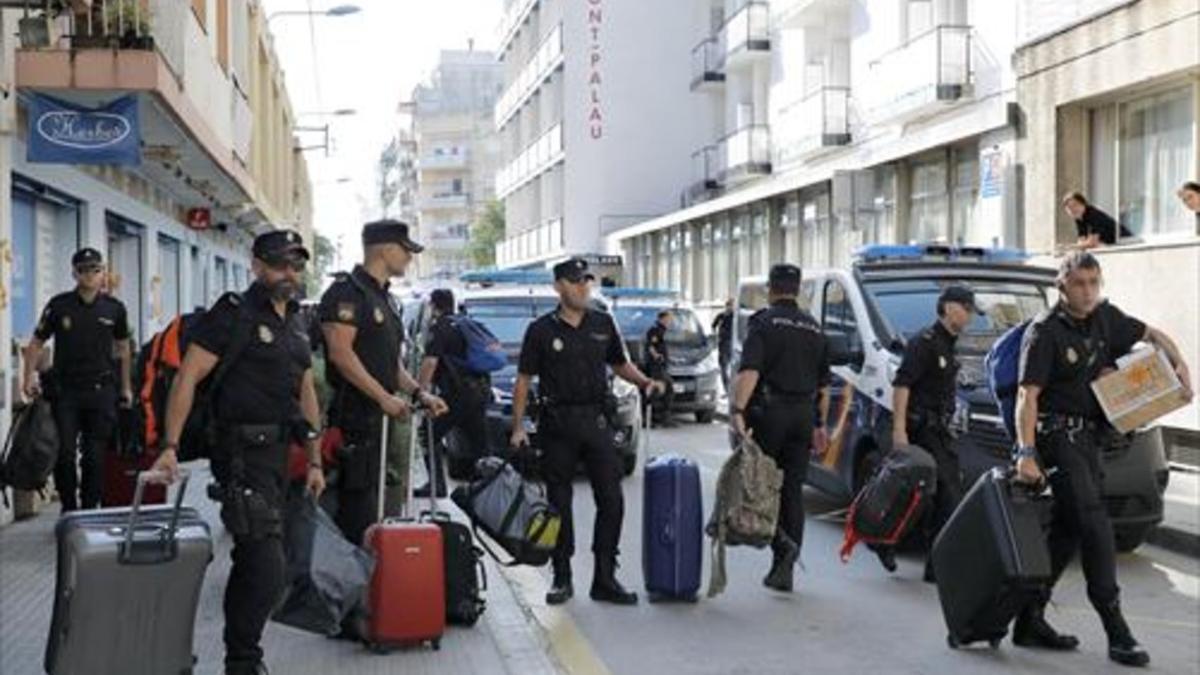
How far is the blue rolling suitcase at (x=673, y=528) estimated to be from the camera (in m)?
8.37

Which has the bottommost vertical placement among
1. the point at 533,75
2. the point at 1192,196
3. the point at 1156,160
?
the point at 1192,196

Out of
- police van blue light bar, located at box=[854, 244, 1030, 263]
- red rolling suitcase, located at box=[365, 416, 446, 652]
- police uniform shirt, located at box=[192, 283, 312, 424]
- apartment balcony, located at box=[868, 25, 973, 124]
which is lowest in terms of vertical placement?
red rolling suitcase, located at box=[365, 416, 446, 652]

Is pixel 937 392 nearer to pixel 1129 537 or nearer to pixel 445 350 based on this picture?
pixel 1129 537

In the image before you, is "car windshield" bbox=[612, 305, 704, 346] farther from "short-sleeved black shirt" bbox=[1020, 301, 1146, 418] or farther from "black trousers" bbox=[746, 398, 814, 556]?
"short-sleeved black shirt" bbox=[1020, 301, 1146, 418]

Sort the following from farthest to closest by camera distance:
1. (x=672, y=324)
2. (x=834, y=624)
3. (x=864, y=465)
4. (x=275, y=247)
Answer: (x=672, y=324)
(x=864, y=465)
(x=834, y=624)
(x=275, y=247)

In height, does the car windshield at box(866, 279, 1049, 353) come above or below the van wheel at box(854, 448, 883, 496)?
above

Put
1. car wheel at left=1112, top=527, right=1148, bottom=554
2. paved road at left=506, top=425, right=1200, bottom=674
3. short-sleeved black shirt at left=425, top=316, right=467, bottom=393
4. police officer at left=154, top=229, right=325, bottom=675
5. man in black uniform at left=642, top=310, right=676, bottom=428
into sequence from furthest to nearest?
man in black uniform at left=642, top=310, right=676, bottom=428, short-sleeved black shirt at left=425, top=316, right=467, bottom=393, car wheel at left=1112, top=527, right=1148, bottom=554, paved road at left=506, top=425, right=1200, bottom=674, police officer at left=154, top=229, right=325, bottom=675

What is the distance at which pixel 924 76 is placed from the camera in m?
21.9

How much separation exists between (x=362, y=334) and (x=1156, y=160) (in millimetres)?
11933

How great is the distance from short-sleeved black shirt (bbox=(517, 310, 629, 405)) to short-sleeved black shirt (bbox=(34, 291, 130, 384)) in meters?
3.02

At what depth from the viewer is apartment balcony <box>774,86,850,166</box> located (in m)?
27.2

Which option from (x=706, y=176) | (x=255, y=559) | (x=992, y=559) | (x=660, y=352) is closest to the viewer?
(x=255, y=559)

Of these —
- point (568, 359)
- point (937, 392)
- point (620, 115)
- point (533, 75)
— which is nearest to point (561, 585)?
point (568, 359)

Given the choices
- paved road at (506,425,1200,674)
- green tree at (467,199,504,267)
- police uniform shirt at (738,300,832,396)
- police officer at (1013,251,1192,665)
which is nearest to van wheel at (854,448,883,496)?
paved road at (506,425,1200,674)
